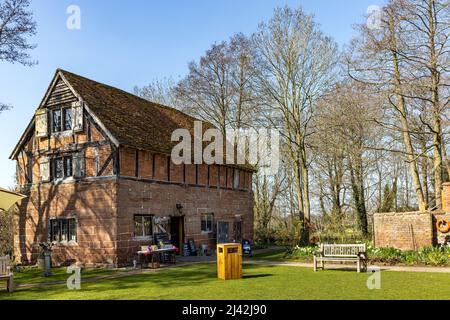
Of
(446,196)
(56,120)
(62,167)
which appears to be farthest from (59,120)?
(446,196)

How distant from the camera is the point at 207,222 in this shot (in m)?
24.9

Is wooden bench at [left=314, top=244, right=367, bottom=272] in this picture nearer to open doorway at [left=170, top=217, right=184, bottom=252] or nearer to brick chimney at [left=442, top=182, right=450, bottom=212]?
brick chimney at [left=442, top=182, right=450, bottom=212]

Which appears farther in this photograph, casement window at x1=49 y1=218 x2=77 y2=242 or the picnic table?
casement window at x1=49 y1=218 x2=77 y2=242

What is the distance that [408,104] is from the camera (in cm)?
2544

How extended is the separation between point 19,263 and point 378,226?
57.3 feet

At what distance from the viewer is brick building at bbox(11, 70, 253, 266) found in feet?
62.8

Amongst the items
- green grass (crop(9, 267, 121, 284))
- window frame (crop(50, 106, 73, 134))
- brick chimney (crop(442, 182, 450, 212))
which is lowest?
green grass (crop(9, 267, 121, 284))

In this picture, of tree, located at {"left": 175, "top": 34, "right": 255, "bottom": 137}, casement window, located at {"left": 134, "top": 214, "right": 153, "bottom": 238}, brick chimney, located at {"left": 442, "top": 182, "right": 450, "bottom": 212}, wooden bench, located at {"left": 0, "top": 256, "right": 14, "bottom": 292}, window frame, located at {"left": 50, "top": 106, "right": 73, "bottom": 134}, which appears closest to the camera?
wooden bench, located at {"left": 0, "top": 256, "right": 14, "bottom": 292}

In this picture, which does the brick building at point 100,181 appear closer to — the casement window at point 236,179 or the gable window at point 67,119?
the gable window at point 67,119

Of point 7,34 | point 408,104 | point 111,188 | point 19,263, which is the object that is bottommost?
point 19,263

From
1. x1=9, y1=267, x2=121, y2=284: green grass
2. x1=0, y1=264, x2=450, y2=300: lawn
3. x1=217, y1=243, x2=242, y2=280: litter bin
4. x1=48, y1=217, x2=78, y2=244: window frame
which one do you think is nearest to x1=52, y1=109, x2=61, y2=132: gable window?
x1=48, y1=217, x2=78, y2=244: window frame

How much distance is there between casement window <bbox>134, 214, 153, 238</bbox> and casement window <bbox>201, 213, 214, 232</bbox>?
4436 millimetres
